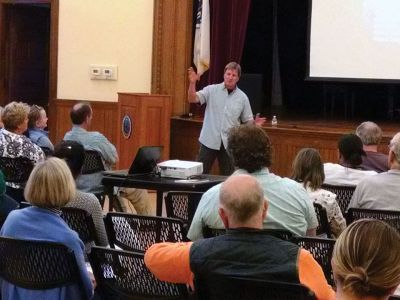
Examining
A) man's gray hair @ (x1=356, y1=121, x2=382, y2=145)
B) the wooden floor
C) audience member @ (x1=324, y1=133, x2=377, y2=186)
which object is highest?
man's gray hair @ (x1=356, y1=121, x2=382, y2=145)

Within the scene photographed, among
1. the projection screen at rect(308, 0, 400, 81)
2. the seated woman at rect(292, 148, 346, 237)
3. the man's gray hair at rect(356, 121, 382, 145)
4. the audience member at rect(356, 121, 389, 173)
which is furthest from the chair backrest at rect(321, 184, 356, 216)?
the projection screen at rect(308, 0, 400, 81)

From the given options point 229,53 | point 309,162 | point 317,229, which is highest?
point 229,53

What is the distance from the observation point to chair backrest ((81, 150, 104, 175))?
5996 millimetres

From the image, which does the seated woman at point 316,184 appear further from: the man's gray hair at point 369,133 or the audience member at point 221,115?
the audience member at point 221,115

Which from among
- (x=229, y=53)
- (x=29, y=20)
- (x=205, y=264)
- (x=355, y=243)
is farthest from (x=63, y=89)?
(x=355, y=243)

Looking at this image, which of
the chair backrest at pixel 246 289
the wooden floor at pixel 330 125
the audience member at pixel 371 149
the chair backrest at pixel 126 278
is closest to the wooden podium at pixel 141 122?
the wooden floor at pixel 330 125

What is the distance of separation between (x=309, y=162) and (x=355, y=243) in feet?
8.30

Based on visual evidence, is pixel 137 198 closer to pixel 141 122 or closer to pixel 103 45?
pixel 141 122

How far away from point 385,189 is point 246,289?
2093 mm

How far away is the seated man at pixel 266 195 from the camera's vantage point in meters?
3.40

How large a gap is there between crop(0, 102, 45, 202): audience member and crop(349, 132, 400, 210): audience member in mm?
2247

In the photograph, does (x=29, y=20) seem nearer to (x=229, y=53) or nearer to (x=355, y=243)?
(x=229, y=53)

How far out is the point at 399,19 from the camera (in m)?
8.98

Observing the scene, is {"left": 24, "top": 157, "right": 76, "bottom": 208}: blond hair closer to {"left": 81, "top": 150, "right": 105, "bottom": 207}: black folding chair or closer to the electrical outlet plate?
{"left": 81, "top": 150, "right": 105, "bottom": 207}: black folding chair
